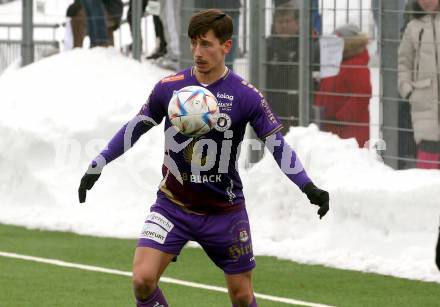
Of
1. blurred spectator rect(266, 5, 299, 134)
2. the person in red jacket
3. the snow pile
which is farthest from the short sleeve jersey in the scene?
blurred spectator rect(266, 5, 299, 134)

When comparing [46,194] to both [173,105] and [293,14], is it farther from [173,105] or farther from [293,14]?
[173,105]

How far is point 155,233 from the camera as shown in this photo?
29.0ft

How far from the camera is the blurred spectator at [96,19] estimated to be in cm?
1888

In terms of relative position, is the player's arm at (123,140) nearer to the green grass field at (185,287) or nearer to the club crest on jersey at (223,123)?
the club crest on jersey at (223,123)

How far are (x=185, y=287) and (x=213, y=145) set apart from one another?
10.9ft

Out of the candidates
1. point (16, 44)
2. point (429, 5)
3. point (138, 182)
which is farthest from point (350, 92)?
point (16, 44)

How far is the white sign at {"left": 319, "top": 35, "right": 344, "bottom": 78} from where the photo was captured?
14750 millimetres

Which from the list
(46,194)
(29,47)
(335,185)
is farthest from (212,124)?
(29,47)

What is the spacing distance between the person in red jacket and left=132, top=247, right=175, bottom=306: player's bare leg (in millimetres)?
5901

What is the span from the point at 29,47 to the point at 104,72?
2.75m

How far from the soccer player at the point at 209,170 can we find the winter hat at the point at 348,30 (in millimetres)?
5767

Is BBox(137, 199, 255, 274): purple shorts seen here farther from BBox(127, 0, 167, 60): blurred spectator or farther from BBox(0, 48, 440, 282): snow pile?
BBox(127, 0, 167, 60): blurred spectator

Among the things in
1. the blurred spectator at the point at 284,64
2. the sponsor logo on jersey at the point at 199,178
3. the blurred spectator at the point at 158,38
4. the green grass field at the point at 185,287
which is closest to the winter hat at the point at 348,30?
the blurred spectator at the point at 284,64

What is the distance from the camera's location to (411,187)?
1289 centimetres
